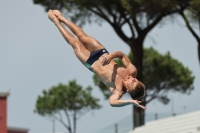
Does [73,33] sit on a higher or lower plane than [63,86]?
lower

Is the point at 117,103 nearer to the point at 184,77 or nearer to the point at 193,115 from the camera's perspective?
the point at 193,115

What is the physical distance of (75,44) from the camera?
1400cm

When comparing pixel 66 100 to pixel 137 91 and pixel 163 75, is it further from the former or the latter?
pixel 137 91

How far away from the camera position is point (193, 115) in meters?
22.1

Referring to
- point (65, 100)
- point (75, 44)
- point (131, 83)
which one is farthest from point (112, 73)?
point (65, 100)

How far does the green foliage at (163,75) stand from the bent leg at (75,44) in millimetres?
24462

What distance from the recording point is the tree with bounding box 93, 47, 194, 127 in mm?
39312

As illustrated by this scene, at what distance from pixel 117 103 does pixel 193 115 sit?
9.45m

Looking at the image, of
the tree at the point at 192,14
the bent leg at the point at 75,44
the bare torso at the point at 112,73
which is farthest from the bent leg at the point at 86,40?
the tree at the point at 192,14

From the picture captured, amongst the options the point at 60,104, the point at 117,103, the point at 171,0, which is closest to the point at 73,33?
the point at 117,103

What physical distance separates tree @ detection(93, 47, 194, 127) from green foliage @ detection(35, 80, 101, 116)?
875 centimetres

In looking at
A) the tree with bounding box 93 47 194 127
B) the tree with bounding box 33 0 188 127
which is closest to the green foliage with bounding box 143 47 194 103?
the tree with bounding box 93 47 194 127

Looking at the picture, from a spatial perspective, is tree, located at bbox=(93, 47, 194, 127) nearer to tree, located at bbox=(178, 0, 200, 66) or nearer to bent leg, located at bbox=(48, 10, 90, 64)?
tree, located at bbox=(178, 0, 200, 66)

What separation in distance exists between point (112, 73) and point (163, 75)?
85.7ft
